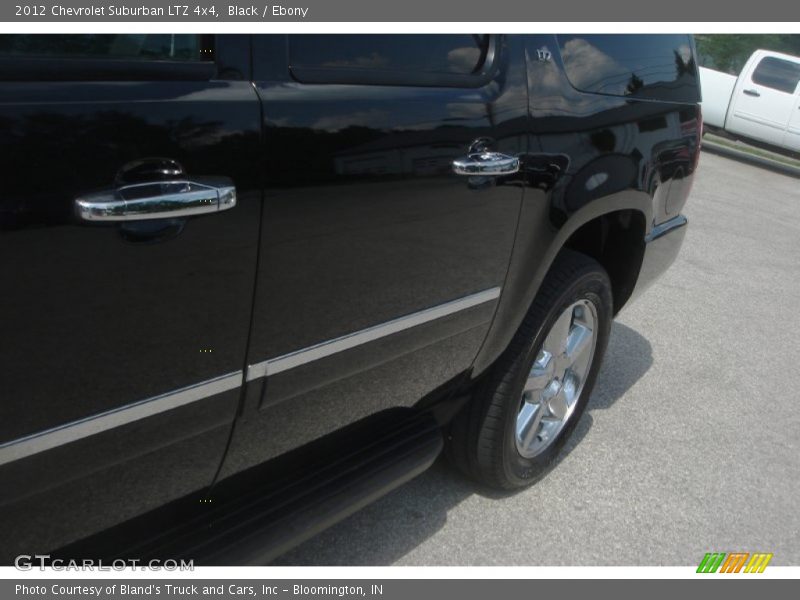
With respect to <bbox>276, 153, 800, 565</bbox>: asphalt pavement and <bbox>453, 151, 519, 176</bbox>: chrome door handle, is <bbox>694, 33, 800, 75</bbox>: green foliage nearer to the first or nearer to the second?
<bbox>276, 153, 800, 565</bbox>: asphalt pavement

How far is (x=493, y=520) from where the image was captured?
9.19ft

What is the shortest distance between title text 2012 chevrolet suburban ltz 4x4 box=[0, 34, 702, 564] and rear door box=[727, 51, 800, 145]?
11.5 m

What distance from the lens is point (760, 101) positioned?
42.6 feet

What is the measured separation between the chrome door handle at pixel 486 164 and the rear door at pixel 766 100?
40.4ft

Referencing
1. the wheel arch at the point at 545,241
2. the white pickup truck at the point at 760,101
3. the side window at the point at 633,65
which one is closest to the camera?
the wheel arch at the point at 545,241

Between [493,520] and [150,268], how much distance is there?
181 cm

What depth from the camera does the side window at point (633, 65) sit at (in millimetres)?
2584

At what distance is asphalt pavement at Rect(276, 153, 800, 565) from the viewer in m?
2.67

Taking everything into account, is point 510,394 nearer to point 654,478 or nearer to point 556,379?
point 556,379

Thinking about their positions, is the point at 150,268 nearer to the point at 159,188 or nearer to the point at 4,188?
the point at 159,188

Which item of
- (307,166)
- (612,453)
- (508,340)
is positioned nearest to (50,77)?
(307,166)

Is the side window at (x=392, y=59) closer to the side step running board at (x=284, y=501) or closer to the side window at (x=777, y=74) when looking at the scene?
the side step running board at (x=284, y=501)
